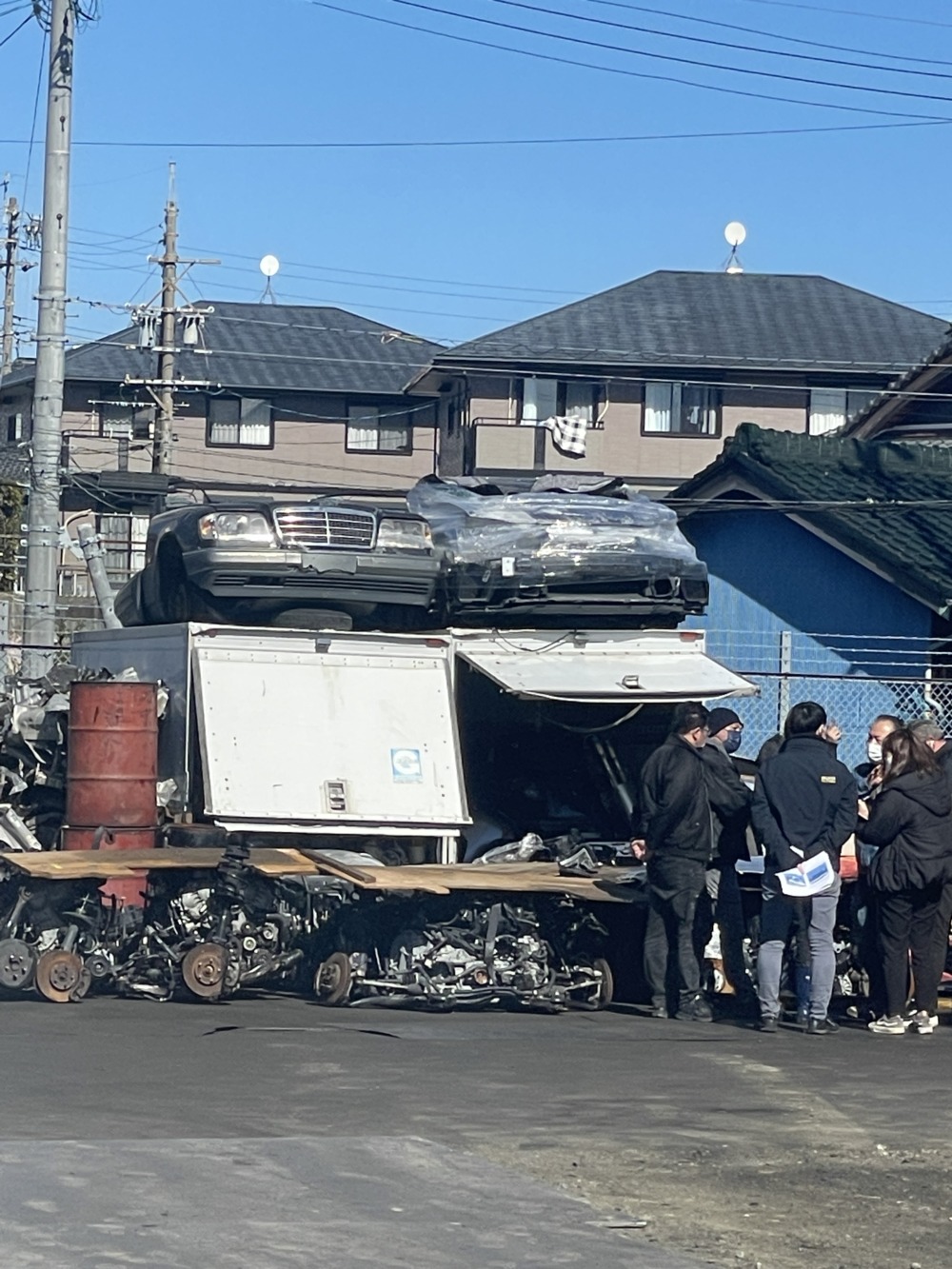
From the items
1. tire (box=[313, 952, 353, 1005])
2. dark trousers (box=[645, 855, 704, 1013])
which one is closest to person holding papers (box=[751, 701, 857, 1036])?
dark trousers (box=[645, 855, 704, 1013])

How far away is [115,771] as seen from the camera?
39.9 ft

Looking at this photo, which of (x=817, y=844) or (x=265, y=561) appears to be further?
(x=265, y=561)

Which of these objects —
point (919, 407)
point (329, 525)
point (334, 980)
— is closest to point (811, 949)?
point (334, 980)

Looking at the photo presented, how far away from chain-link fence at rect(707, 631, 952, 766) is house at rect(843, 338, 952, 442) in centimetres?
499

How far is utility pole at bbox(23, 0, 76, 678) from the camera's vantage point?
1889 cm

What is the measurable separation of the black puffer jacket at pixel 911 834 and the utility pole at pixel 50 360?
931 centimetres

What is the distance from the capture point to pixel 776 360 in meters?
46.1

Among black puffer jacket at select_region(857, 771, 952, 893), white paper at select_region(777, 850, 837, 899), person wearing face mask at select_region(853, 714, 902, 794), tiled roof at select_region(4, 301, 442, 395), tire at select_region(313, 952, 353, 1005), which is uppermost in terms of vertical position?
tiled roof at select_region(4, 301, 442, 395)

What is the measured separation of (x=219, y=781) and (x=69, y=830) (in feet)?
3.50

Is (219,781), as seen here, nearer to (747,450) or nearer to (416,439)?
(747,450)

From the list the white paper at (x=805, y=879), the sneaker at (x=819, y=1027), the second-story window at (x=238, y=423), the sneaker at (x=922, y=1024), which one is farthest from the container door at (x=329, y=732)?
the second-story window at (x=238, y=423)

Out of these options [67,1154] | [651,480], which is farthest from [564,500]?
[651,480]

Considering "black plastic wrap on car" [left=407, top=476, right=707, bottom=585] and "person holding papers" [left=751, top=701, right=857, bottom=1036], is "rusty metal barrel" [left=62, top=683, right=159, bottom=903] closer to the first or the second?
"black plastic wrap on car" [left=407, top=476, right=707, bottom=585]

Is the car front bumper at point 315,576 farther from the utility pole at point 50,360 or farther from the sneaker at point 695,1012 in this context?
the utility pole at point 50,360
